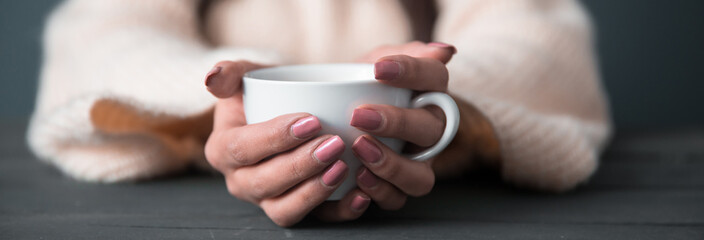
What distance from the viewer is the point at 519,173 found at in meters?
0.60

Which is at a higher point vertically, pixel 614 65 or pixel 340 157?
pixel 340 157

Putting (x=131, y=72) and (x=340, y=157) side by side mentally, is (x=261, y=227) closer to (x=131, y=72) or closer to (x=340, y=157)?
(x=340, y=157)

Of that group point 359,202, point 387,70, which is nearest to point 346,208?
point 359,202

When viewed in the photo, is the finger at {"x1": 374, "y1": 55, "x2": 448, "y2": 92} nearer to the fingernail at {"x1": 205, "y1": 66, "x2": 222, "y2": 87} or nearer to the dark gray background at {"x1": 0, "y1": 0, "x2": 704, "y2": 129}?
the fingernail at {"x1": 205, "y1": 66, "x2": 222, "y2": 87}

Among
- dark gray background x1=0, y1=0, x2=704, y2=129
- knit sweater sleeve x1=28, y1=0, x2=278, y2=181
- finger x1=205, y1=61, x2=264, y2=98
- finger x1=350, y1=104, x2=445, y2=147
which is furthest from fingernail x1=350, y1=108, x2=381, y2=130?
dark gray background x1=0, y1=0, x2=704, y2=129

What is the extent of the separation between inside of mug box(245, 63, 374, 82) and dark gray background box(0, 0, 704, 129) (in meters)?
1.12

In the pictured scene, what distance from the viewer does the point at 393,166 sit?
0.45 meters

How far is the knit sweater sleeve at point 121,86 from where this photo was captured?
0.60 m

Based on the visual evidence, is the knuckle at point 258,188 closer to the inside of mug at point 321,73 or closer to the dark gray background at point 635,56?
the inside of mug at point 321,73

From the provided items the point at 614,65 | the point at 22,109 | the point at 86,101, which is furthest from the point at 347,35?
the point at 22,109

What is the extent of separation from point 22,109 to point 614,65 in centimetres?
149

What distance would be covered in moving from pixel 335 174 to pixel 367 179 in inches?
1.3

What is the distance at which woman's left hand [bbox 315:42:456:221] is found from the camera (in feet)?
1.40

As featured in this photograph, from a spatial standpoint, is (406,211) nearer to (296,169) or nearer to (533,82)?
(296,169)
